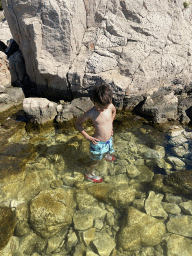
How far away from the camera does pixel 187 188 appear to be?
10.4 ft

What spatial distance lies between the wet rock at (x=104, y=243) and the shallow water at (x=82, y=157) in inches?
41.6

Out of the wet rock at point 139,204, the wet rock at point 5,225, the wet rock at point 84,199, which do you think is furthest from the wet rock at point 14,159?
the wet rock at point 139,204

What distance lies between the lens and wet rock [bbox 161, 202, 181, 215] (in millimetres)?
2928

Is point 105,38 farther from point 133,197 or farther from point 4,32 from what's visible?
point 4,32

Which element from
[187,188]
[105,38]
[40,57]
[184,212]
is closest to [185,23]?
[105,38]

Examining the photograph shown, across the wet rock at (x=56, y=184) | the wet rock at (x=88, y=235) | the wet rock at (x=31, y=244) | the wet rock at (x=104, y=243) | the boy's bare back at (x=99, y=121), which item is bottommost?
the wet rock at (x=31, y=244)

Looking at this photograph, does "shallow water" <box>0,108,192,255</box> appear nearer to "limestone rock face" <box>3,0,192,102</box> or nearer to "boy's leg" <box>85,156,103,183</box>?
"boy's leg" <box>85,156,103,183</box>

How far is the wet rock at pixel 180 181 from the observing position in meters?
3.18

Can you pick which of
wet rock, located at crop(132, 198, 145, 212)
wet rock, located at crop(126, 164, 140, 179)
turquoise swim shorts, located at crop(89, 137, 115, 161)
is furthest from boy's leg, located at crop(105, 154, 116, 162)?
wet rock, located at crop(132, 198, 145, 212)

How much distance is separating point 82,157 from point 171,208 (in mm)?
2148

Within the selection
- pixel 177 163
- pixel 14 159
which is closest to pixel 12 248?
pixel 14 159

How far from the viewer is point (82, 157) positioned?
4109 mm

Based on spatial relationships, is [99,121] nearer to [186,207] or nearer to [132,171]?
[132,171]

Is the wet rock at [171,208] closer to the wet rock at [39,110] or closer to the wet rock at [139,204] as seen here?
A: the wet rock at [139,204]
